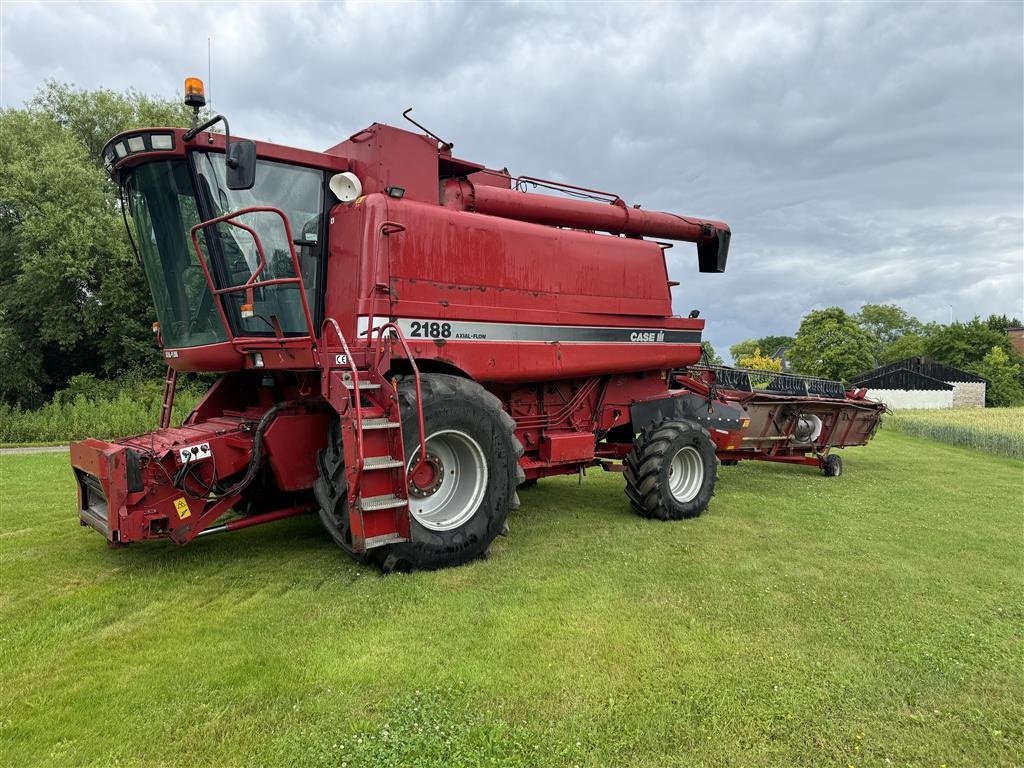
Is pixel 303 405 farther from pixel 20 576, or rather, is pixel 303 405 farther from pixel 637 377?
pixel 637 377

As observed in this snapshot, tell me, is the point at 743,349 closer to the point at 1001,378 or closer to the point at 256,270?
the point at 1001,378

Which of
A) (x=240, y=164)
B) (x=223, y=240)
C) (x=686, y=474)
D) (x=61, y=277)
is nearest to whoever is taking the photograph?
(x=240, y=164)

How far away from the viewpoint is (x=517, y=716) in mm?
3043

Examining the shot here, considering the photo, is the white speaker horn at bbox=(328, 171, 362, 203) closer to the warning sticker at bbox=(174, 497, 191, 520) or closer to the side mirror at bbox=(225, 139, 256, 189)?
the side mirror at bbox=(225, 139, 256, 189)

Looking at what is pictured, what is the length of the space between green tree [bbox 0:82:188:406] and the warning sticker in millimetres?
18655

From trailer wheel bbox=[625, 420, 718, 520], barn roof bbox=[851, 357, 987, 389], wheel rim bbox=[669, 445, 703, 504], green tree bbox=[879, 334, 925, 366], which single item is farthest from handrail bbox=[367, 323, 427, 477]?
green tree bbox=[879, 334, 925, 366]

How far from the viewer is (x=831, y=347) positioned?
53750mm

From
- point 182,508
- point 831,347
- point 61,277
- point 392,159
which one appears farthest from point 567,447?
point 831,347

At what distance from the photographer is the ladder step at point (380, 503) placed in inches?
177

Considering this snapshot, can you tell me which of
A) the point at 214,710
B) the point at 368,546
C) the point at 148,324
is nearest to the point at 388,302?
the point at 368,546

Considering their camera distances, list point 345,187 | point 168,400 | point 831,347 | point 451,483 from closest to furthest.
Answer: point 451,483
point 345,187
point 168,400
point 831,347

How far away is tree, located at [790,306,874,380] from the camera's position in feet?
174

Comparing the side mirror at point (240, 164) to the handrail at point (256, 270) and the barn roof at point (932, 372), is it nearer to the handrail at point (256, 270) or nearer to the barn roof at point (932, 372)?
the handrail at point (256, 270)

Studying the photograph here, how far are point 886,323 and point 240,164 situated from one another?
97.8 metres
